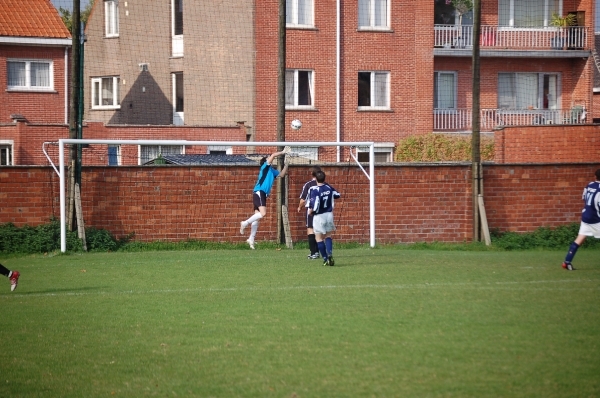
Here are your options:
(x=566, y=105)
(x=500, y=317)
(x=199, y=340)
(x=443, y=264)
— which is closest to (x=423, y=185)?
(x=443, y=264)

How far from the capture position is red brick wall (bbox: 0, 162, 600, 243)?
69.7ft

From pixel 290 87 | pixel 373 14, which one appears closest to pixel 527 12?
pixel 373 14

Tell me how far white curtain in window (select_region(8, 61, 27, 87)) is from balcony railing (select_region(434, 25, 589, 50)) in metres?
17.4

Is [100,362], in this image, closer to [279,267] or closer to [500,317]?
[500,317]

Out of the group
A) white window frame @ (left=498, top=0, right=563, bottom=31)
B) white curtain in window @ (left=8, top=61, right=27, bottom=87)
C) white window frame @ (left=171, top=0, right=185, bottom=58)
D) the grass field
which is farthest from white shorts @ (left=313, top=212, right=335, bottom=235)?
white window frame @ (left=498, top=0, right=563, bottom=31)

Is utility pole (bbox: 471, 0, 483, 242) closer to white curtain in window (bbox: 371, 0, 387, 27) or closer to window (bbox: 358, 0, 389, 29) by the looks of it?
window (bbox: 358, 0, 389, 29)

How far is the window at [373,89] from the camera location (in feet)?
124

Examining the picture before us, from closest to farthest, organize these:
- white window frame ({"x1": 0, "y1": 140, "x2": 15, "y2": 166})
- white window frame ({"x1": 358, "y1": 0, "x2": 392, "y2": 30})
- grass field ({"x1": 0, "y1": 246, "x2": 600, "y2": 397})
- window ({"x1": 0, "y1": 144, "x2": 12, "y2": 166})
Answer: grass field ({"x1": 0, "y1": 246, "x2": 600, "y2": 397}) → white window frame ({"x1": 0, "y1": 140, "x2": 15, "y2": 166}) → window ({"x1": 0, "y1": 144, "x2": 12, "y2": 166}) → white window frame ({"x1": 358, "y1": 0, "x2": 392, "y2": 30})

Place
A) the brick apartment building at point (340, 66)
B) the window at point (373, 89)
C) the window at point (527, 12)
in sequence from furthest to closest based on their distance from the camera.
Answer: the window at point (527, 12), the window at point (373, 89), the brick apartment building at point (340, 66)

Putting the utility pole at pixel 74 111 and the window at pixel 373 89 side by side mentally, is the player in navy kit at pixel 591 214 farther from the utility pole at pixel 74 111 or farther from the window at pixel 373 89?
the window at pixel 373 89

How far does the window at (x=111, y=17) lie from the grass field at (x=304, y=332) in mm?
23105

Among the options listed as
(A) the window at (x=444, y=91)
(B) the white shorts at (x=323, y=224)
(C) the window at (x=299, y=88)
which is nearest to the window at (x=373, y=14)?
(C) the window at (x=299, y=88)

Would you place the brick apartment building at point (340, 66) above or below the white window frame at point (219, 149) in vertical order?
above

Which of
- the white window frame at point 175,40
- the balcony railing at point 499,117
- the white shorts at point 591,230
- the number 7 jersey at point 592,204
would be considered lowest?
the white shorts at point 591,230
